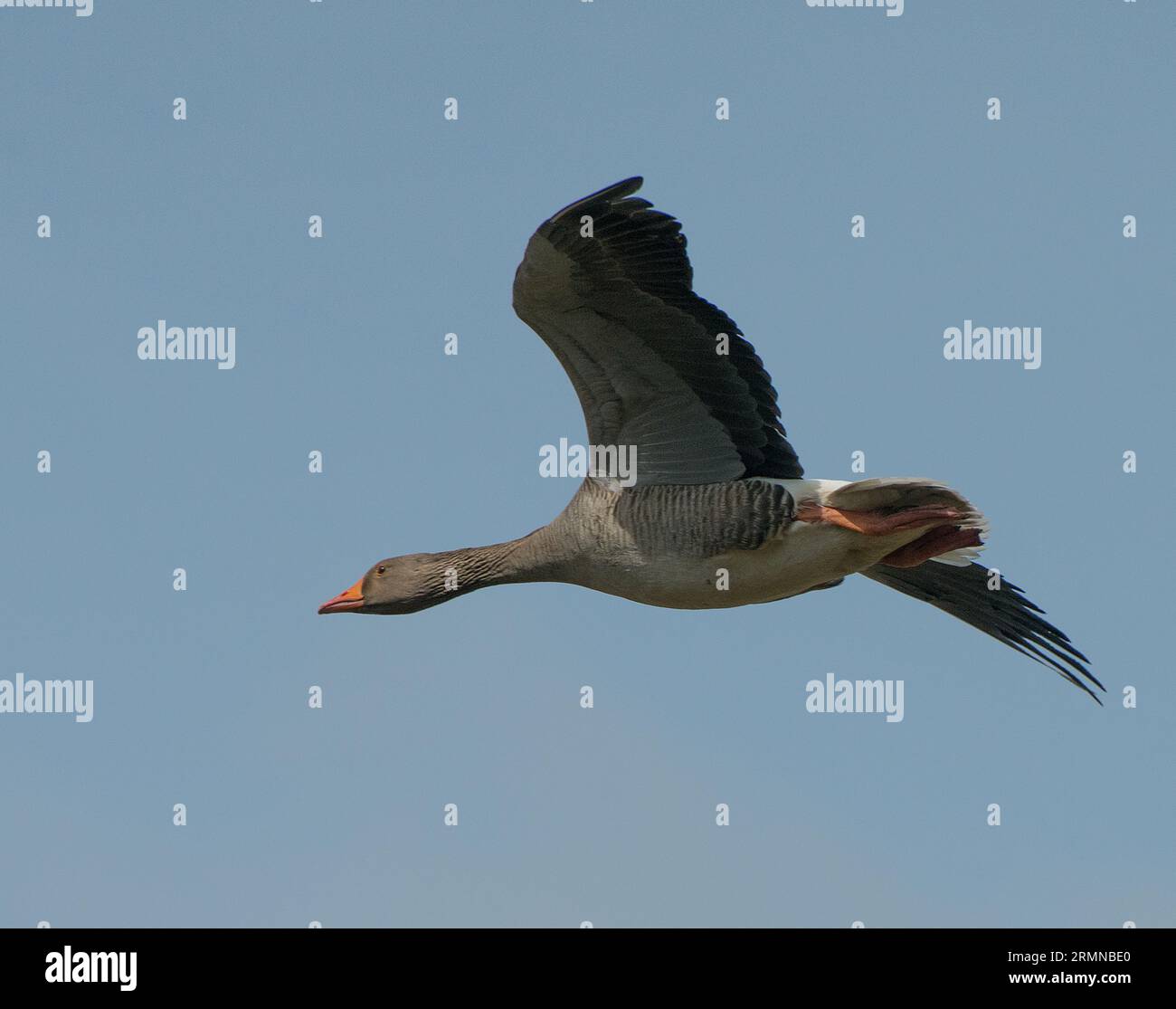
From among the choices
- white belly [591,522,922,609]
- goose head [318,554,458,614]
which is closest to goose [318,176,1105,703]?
white belly [591,522,922,609]

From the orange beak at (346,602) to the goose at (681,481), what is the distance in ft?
3.84

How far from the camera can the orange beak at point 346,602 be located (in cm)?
1202

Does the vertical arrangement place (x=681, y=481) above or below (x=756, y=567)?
above

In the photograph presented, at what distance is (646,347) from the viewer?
419 inches

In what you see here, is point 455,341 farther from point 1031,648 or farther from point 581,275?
point 1031,648

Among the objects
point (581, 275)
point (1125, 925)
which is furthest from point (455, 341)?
point (1125, 925)

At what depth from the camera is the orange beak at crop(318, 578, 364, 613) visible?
12016 mm

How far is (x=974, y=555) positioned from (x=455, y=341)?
4332 millimetres

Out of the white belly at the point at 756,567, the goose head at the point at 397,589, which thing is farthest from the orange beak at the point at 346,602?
the white belly at the point at 756,567

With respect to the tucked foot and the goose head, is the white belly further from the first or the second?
the goose head

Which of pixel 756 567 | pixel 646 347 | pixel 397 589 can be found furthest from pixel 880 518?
pixel 397 589

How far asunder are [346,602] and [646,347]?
3069mm

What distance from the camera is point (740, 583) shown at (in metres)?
10.9

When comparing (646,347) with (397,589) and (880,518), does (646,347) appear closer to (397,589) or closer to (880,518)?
(880,518)
